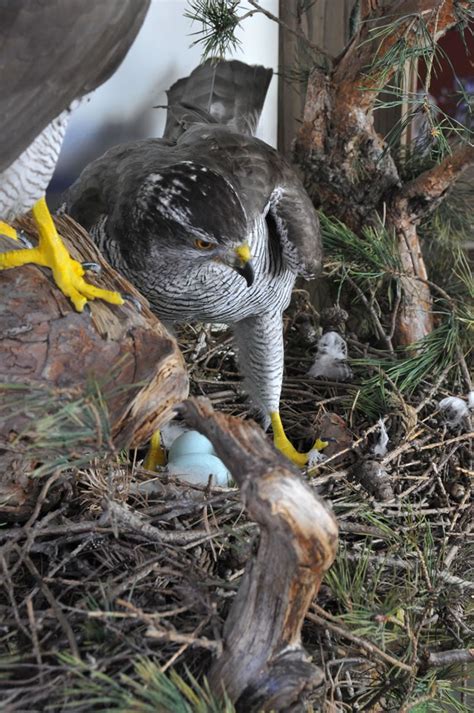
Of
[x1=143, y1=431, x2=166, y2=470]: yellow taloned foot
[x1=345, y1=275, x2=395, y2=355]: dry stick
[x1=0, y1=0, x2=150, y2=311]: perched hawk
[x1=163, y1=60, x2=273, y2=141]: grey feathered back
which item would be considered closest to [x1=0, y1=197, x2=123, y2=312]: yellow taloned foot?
[x1=0, y1=0, x2=150, y2=311]: perched hawk

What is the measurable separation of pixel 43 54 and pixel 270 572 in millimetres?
837

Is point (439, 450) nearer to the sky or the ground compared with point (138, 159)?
nearer to the ground

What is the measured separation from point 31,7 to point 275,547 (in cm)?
87

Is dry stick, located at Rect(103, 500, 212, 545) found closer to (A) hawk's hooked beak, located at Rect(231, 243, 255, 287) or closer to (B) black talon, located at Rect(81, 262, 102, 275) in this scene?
(B) black talon, located at Rect(81, 262, 102, 275)

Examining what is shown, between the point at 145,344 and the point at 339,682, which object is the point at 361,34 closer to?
the point at 145,344

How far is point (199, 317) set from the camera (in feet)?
5.86

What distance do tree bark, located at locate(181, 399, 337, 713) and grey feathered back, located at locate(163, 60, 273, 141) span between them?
1.37 m

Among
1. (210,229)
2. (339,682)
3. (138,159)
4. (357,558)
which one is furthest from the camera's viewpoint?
(138,159)

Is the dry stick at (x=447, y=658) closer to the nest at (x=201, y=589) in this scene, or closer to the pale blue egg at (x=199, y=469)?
the nest at (x=201, y=589)

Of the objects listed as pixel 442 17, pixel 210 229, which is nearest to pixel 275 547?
pixel 210 229

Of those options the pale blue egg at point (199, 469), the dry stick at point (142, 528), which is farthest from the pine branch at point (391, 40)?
the dry stick at point (142, 528)

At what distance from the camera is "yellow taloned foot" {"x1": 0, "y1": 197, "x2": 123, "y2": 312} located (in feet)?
3.76

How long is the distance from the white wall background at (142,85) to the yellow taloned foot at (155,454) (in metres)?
0.74

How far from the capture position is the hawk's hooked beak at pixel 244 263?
146cm
